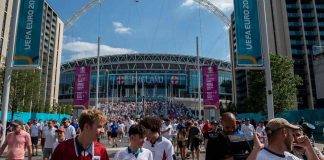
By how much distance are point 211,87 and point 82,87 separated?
10126mm

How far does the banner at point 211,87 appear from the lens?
29.8 metres

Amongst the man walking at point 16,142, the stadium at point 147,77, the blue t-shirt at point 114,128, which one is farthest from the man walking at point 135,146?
the stadium at point 147,77

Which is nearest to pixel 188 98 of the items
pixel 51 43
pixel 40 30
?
pixel 51 43

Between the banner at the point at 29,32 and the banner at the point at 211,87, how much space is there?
1528 cm

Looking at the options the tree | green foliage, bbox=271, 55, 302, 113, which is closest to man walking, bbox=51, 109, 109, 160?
the tree

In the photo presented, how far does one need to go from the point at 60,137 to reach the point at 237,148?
8.57 meters

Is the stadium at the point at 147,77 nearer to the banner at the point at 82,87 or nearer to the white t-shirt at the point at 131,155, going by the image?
the banner at the point at 82,87

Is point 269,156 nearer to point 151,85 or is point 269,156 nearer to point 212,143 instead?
point 212,143

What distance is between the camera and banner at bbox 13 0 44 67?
17.9m

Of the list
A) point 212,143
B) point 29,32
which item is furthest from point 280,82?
point 212,143

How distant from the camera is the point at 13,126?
422 inches

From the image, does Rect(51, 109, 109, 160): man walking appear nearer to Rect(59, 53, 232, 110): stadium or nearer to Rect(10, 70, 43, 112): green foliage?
Rect(10, 70, 43, 112): green foliage

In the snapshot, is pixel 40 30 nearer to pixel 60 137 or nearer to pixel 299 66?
pixel 60 137

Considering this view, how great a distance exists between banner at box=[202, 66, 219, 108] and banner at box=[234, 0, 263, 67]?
14.6 metres
